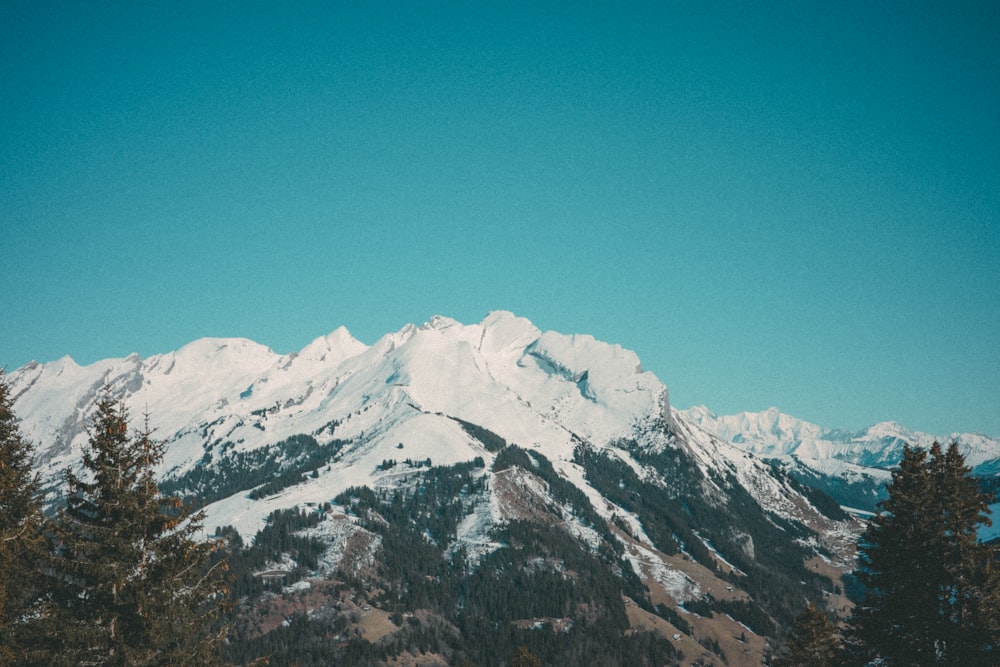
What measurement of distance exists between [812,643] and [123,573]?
4583 cm

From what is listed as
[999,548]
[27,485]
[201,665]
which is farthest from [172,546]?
[999,548]

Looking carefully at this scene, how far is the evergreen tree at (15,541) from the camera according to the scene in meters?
25.0

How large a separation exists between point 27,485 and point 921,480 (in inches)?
1894

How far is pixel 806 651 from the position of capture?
47.3 m

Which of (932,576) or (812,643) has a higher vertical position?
(932,576)

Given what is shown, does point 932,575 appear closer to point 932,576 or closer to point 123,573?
point 932,576

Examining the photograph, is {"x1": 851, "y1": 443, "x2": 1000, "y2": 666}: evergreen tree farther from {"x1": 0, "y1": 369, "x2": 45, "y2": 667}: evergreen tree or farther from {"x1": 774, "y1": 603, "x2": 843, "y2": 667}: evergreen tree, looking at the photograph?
{"x1": 0, "y1": 369, "x2": 45, "y2": 667}: evergreen tree

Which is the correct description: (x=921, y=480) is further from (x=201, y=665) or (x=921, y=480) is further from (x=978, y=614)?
(x=201, y=665)

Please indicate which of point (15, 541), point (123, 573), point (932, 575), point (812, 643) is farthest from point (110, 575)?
point (812, 643)

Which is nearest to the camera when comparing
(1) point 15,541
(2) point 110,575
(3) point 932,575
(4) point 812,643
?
(2) point 110,575

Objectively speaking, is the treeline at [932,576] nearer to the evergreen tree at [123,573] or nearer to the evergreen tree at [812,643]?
the evergreen tree at [812,643]

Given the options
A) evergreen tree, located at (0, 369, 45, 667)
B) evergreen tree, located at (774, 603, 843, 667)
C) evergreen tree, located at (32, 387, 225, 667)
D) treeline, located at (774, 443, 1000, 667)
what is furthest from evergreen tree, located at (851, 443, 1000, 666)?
evergreen tree, located at (0, 369, 45, 667)

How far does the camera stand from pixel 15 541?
86.4 ft

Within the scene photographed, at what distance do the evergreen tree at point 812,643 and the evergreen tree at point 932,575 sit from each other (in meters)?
9.47
